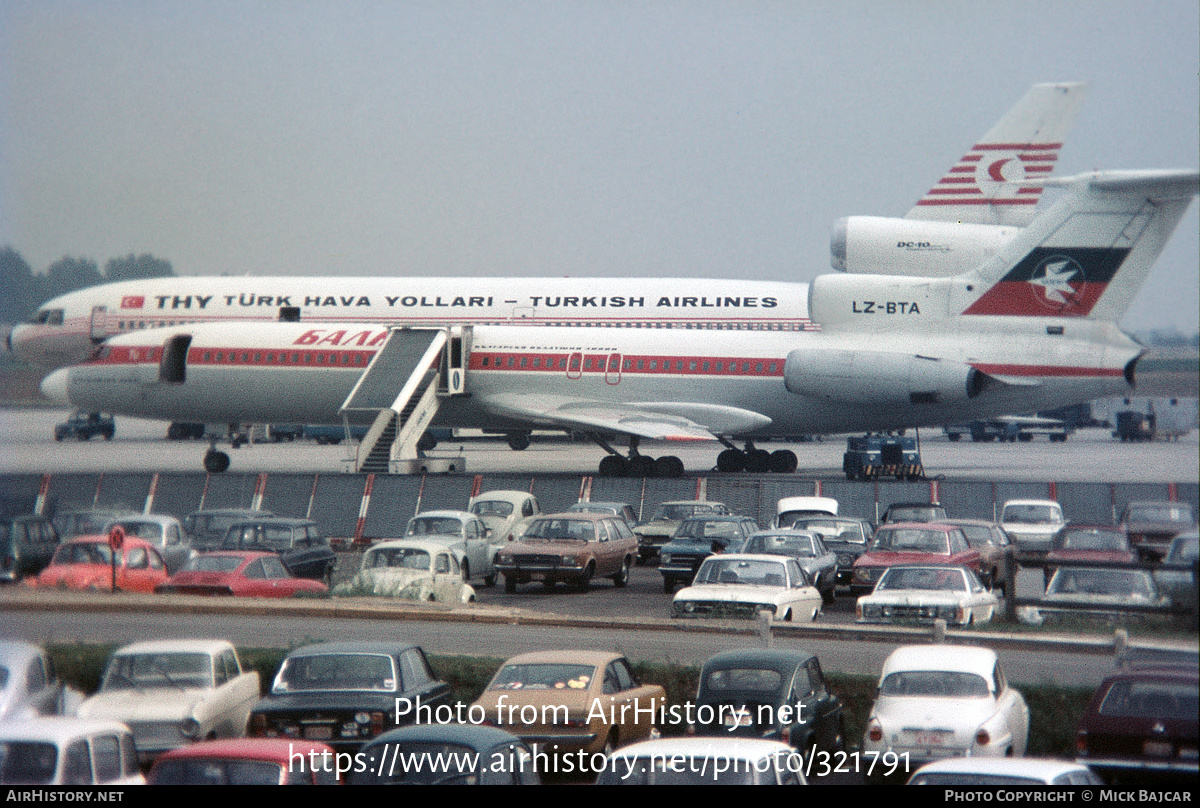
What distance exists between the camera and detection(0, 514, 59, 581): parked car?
15.4 m

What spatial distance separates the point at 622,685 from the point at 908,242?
107 ft

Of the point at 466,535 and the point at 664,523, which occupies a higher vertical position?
the point at 664,523

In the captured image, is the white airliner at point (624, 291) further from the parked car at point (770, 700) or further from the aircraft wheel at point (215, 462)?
the parked car at point (770, 700)

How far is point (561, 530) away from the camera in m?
23.3

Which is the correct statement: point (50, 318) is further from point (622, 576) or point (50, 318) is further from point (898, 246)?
point (622, 576)

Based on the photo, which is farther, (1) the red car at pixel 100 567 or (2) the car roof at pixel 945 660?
(1) the red car at pixel 100 567

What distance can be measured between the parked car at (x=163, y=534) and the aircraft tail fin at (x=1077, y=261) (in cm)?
2123

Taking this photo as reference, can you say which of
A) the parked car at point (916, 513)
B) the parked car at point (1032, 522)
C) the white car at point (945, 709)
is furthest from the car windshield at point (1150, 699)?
the parked car at point (916, 513)

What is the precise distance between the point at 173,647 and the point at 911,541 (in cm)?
1321

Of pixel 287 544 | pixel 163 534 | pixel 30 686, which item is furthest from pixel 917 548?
pixel 30 686

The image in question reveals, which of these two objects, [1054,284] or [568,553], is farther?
[1054,284]

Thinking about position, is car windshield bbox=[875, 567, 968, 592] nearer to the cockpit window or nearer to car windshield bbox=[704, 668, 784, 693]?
car windshield bbox=[704, 668, 784, 693]

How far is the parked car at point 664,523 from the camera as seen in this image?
26.6 m
